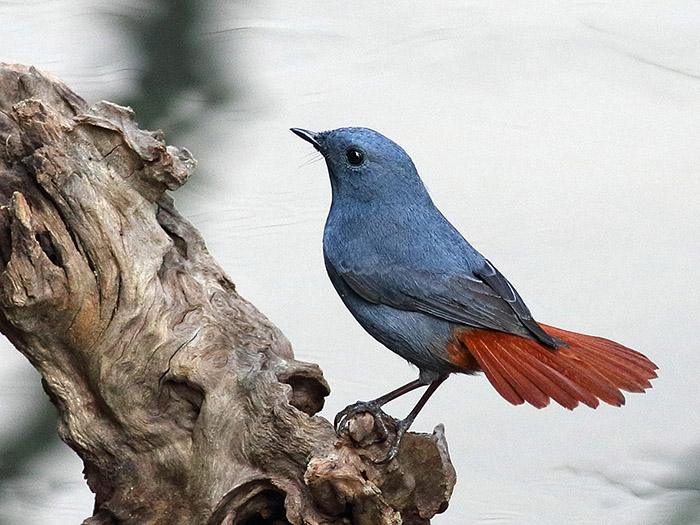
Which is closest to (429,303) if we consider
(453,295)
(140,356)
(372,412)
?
(453,295)

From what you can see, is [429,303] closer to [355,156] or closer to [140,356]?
[355,156]

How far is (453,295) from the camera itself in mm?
2277

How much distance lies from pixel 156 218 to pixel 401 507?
2.40 feet

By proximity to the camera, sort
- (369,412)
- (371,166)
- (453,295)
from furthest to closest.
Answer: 1. (371,166)
2. (453,295)
3. (369,412)

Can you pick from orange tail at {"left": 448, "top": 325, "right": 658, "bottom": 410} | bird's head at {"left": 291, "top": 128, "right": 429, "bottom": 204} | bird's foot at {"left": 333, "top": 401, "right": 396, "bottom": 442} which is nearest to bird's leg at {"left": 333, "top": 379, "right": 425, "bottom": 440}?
bird's foot at {"left": 333, "top": 401, "right": 396, "bottom": 442}

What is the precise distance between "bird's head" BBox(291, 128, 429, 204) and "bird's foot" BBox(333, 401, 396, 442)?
43 centimetres

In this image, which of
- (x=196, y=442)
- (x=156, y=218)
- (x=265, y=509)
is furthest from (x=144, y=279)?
(x=265, y=509)

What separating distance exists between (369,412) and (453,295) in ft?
0.97

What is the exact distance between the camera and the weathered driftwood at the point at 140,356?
2121mm

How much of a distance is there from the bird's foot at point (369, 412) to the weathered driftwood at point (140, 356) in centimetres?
2

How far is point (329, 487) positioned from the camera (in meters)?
2.02

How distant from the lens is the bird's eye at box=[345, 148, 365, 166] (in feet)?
7.91

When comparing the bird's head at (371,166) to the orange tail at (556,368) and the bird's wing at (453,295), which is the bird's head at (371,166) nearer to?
the bird's wing at (453,295)

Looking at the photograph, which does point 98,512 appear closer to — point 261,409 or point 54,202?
point 261,409
